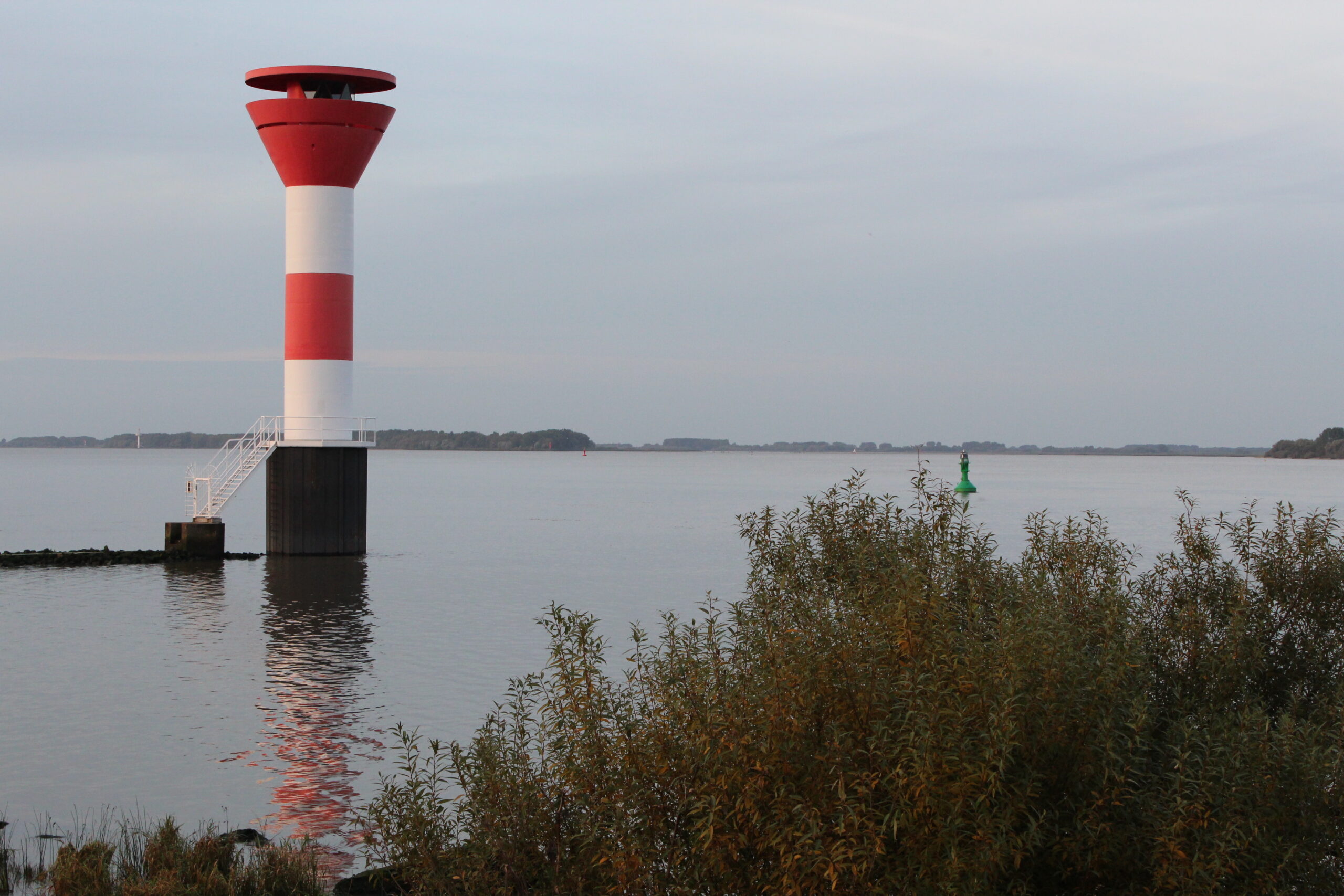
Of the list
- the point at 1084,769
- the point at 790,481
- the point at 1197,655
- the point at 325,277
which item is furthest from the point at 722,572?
the point at 790,481

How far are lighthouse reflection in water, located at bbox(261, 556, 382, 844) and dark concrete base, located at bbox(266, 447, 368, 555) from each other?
1565 mm

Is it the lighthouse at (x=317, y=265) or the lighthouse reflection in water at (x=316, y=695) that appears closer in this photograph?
the lighthouse reflection in water at (x=316, y=695)

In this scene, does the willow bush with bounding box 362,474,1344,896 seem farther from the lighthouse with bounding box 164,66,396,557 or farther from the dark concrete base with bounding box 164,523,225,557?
the dark concrete base with bounding box 164,523,225,557

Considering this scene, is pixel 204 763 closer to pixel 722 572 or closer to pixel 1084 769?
pixel 1084 769

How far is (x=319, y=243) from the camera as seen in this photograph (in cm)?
3212

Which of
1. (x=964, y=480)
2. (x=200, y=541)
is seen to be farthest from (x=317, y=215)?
(x=964, y=480)

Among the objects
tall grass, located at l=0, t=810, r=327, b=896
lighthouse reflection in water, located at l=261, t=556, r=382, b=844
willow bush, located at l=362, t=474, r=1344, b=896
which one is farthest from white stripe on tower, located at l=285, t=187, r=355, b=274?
willow bush, located at l=362, t=474, r=1344, b=896

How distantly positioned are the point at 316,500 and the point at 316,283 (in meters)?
6.05

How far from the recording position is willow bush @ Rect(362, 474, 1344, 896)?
6.59m

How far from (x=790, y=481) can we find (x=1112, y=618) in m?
115

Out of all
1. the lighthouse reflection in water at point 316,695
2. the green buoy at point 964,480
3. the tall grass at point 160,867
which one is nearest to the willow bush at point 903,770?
the tall grass at point 160,867

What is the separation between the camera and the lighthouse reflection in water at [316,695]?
12.9 metres

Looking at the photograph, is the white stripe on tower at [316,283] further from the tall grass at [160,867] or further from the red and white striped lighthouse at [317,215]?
the tall grass at [160,867]

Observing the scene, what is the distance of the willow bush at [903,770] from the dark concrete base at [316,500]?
82.2ft
